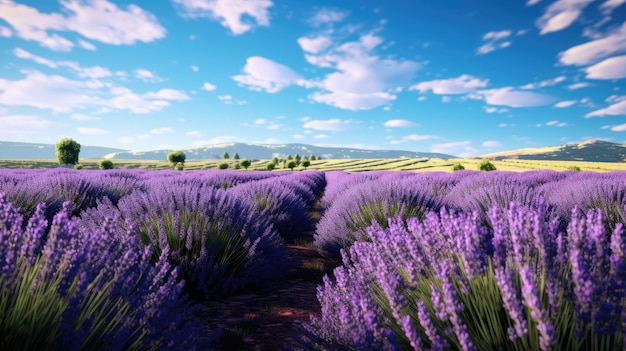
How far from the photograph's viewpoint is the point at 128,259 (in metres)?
1.60

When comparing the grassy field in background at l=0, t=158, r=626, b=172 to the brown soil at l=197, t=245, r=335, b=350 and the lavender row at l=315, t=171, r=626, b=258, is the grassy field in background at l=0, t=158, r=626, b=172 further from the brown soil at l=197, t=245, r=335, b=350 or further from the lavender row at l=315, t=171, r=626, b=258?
the brown soil at l=197, t=245, r=335, b=350

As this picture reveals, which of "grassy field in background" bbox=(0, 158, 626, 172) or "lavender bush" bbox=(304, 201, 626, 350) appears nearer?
"lavender bush" bbox=(304, 201, 626, 350)

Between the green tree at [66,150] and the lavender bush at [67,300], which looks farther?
the green tree at [66,150]

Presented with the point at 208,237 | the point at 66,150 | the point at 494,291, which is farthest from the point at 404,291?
the point at 66,150

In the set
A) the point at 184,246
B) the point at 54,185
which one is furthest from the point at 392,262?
the point at 54,185

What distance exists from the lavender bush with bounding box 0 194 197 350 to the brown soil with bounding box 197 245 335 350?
0.71 m

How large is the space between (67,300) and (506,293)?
1.54 m

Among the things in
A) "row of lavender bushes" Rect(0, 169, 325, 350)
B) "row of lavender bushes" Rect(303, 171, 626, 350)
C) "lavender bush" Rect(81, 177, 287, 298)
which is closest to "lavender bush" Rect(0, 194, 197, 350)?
"row of lavender bushes" Rect(0, 169, 325, 350)

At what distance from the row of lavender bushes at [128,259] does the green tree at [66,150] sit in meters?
Result: 78.0

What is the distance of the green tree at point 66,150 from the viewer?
7150 centimetres

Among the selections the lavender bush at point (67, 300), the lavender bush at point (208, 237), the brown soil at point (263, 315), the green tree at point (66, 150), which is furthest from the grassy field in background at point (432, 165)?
the lavender bush at point (67, 300)

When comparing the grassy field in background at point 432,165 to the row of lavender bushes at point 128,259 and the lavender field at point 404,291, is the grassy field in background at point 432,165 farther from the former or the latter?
the lavender field at point 404,291

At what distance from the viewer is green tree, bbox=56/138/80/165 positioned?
235ft

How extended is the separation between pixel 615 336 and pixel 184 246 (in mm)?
3028
